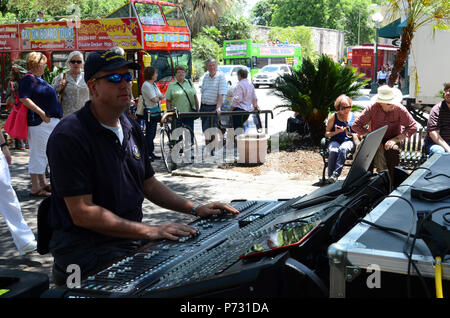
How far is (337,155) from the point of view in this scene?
8.23 m

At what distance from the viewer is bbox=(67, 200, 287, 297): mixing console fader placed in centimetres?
198

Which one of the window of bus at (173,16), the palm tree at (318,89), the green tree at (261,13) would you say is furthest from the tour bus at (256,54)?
the green tree at (261,13)

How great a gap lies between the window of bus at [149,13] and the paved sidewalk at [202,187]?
8.33 metres

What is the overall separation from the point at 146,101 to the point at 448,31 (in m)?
8.12

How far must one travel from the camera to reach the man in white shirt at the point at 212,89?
11.3 meters

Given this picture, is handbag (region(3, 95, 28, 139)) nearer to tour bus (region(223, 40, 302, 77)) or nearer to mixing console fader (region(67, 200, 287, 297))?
mixing console fader (region(67, 200, 287, 297))

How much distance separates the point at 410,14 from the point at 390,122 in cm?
511

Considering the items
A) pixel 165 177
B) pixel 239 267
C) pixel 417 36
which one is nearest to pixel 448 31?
pixel 417 36

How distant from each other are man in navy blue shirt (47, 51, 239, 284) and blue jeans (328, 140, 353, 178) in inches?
215

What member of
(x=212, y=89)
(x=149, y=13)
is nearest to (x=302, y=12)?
(x=149, y=13)

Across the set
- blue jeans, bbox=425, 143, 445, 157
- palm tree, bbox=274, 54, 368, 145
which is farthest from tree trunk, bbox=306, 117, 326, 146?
blue jeans, bbox=425, 143, 445, 157

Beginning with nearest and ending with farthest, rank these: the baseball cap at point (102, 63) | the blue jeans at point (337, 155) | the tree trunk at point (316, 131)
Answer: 1. the baseball cap at point (102, 63)
2. the blue jeans at point (337, 155)
3. the tree trunk at point (316, 131)

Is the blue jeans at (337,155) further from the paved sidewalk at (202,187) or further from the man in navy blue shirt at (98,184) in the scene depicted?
the man in navy blue shirt at (98,184)
